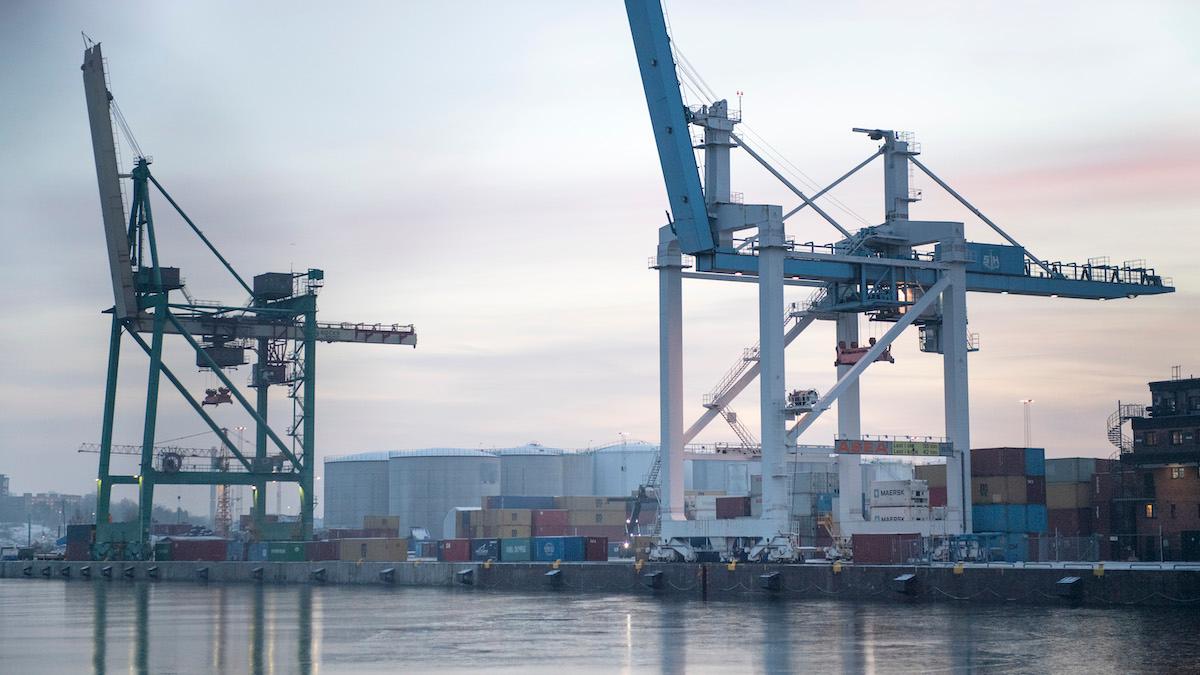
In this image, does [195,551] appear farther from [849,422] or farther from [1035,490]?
[1035,490]

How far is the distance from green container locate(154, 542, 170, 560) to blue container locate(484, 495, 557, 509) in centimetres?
3700

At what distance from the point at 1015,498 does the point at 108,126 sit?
53.1 metres

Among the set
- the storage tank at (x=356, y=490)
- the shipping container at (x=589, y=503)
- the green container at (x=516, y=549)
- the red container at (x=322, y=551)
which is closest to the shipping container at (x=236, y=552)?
the red container at (x=322, y=551)

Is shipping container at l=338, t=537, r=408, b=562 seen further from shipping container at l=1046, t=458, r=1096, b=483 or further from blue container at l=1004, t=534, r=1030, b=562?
blue container at l=1004, t=534, r=1030, b=562

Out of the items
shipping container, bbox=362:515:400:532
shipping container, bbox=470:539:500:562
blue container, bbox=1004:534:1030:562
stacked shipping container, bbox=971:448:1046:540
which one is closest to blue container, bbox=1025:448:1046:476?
stacked shipping container, bbox=971:448:1046:540

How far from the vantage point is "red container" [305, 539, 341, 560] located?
264 ft

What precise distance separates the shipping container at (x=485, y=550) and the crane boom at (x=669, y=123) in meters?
22.4

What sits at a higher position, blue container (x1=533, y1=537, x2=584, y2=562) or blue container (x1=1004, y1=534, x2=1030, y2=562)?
blue container (x1=1004, y1=534, x2=1030, y2=562)

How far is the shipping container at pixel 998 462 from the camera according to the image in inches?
2297

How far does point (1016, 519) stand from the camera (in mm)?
57875

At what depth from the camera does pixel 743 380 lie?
63000 mm

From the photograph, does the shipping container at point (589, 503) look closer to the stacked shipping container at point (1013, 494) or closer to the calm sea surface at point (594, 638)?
the stacked shipping container at point (1013, 494)

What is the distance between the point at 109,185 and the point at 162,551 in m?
21.4

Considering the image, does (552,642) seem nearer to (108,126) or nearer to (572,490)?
(108,126)
